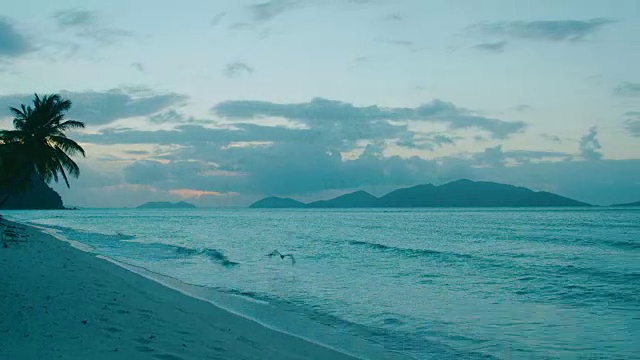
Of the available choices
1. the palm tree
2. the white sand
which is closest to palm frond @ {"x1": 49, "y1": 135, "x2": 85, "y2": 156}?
the palm tree

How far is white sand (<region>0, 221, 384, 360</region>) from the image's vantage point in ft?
23.3

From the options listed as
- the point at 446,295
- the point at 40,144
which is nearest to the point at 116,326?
the point at 446,295

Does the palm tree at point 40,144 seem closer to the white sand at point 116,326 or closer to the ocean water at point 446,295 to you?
the ocean water at point 446,295

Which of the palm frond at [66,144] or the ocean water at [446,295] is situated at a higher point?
the palm frond at [66,144]

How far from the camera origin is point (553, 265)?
Answer: 25.7m

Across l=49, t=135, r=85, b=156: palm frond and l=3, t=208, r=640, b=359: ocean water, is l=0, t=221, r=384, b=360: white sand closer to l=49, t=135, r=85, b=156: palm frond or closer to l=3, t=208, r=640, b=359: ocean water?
l=3, t=208, r=640, b=359: ocean water

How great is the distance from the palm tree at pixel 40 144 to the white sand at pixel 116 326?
23.6 meters

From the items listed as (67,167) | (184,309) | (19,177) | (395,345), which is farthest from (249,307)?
(19,177)

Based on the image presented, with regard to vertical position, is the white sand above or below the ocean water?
above

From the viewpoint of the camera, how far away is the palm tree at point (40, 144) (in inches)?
1372

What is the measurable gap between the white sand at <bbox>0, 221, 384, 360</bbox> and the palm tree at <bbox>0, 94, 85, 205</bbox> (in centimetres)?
2356

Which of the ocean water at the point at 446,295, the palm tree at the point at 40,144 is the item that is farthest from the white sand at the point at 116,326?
the palm tree at the point at 40,144

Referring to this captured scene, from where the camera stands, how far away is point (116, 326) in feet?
28.4

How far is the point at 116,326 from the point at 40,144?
3131 centimetres
